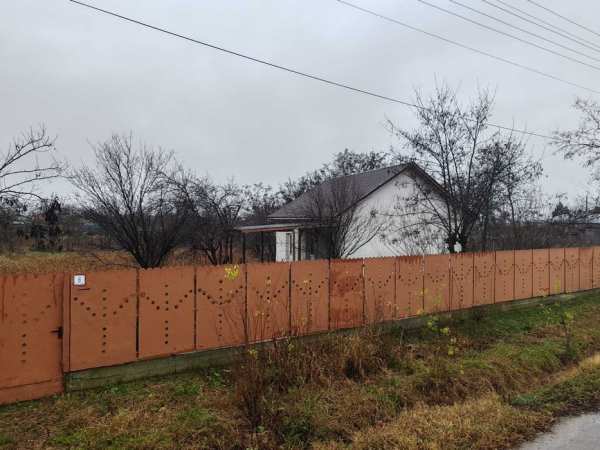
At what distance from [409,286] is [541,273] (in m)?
5.38

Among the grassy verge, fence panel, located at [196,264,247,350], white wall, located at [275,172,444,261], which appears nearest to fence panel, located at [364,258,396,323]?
the grassy verge

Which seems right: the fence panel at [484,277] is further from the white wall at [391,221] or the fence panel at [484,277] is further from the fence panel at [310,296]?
the fence panel at [310,296]

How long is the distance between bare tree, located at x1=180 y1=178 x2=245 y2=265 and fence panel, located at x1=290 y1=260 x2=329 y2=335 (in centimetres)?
703

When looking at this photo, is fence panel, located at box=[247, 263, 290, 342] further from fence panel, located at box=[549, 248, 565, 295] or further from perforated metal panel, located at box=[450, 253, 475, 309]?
fence panel, located at box=[549, 248, 565, 295]

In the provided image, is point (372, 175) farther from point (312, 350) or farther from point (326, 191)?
point (312, 350)

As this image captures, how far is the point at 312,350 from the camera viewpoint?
17.8 feet

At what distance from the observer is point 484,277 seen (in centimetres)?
979

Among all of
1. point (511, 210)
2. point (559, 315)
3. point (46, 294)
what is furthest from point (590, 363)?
point (511, 210)

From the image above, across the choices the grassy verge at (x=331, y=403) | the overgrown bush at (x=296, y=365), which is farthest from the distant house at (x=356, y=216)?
the overgrown bush at (x=296, y=365)

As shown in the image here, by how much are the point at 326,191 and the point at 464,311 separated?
8.00 m

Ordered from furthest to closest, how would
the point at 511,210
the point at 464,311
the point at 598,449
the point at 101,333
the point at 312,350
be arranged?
the point at 511,210 < the point at 464,311 < the point at 312,350 < the point at 101,333 < the point at 598,449

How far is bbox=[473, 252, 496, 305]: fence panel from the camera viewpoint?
9.62m

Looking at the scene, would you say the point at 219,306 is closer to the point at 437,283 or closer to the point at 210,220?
the point at 437,283

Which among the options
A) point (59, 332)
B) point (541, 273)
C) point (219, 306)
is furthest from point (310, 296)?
point (541, 273)
